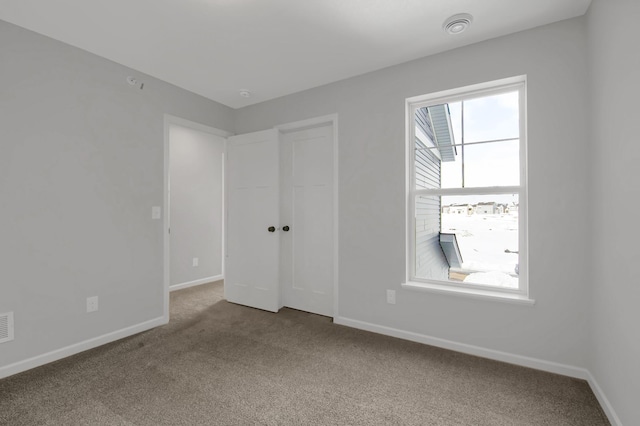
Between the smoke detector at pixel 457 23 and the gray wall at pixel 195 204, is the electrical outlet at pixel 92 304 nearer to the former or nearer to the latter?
the gray wall at pixel 195 204

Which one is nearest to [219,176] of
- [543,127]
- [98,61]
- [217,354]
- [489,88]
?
[98,61]

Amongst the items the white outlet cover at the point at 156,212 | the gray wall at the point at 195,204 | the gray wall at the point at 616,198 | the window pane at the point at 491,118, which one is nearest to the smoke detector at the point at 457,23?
the window pane at the point at 491,118

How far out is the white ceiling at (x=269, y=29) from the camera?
1952mm

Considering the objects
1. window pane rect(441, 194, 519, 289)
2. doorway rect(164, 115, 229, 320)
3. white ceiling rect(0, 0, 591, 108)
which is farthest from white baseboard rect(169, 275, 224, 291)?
window pane rect(441, 194, 519, 289)

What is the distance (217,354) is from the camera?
7.87 ft

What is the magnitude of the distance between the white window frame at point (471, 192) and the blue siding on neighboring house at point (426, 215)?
0.19ft

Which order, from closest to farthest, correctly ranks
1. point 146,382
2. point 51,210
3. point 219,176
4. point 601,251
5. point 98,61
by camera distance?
point 601,251, point 146,382, point 51,210, point 98,61, point 219,176

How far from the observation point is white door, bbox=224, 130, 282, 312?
3438 mm

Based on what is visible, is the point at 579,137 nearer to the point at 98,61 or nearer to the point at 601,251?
the point at 601,251

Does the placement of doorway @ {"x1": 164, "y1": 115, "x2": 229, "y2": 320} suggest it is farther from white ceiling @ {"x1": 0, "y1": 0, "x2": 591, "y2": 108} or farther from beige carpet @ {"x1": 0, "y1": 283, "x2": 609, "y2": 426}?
beige carpet @ {"x1": 0, "y1": 283, "x2": 609, "y2": 426}

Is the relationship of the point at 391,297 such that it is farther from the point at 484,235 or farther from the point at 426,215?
the point at 484,235

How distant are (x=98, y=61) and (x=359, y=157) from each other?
252 cm

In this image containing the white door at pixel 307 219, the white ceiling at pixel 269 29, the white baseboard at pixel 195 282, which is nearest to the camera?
the white ceiling at pixel 269 29

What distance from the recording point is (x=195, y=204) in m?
4.77
